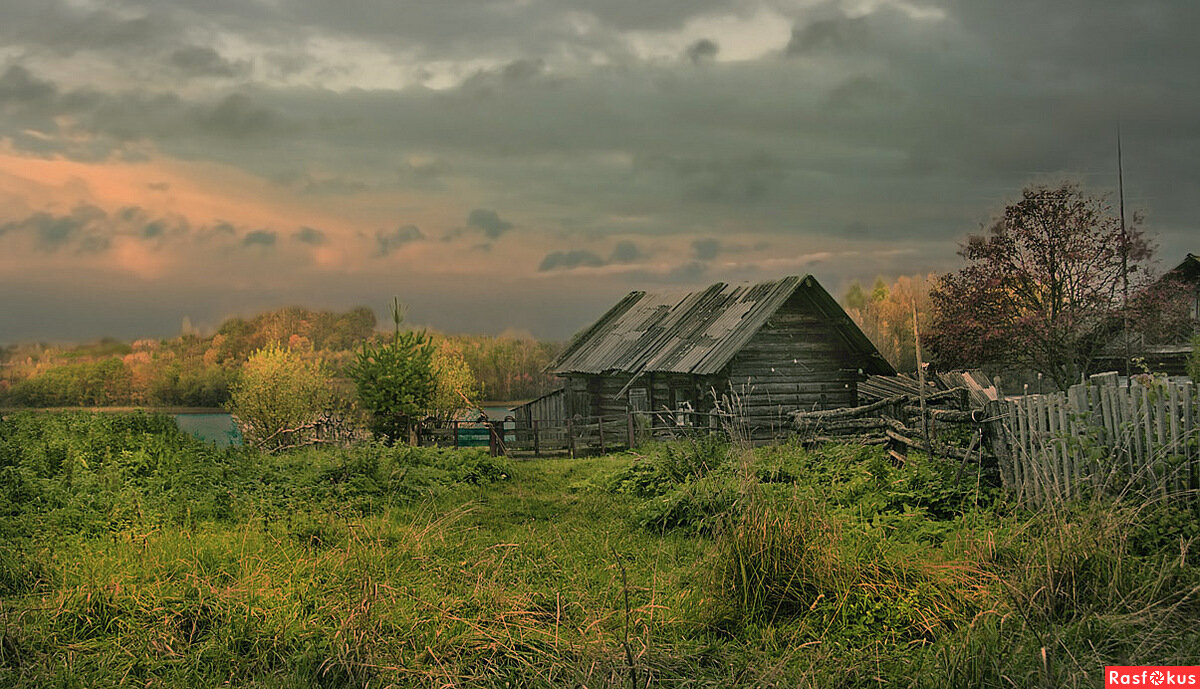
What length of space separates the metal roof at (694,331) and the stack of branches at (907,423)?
31.3 feet

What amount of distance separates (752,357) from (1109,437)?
16.9 m

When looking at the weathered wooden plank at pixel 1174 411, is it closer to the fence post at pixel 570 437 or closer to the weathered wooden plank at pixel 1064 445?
the weathered wooden plank at pixel 1064 445

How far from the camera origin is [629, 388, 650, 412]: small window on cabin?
28.4m

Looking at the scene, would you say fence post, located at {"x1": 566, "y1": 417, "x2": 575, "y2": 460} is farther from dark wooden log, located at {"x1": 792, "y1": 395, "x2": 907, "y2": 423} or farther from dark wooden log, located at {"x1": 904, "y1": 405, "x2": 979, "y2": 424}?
dark wooden log, located at {"x1": 904, "y1": 405, "x2": 979, "y2": 424}

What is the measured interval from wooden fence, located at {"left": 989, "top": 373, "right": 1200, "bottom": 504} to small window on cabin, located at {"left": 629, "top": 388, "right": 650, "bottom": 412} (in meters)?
18.4

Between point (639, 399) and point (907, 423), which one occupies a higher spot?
point (639, 399)

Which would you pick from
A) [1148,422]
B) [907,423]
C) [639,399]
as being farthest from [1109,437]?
[639,399]

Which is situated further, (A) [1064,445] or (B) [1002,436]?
(B) [1002,436]

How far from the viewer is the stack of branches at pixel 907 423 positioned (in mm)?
10898

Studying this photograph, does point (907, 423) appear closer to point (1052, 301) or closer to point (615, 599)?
point (615, 599)

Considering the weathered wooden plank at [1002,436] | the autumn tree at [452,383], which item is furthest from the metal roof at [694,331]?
the weathered wooden plank at [1002,436]

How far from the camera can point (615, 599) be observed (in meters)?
6.95

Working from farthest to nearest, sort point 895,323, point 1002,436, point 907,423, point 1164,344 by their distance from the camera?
point 895,323 → point 1164,344 → point 907,423 → point 1002,436

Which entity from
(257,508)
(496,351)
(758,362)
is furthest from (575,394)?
(257,508)
